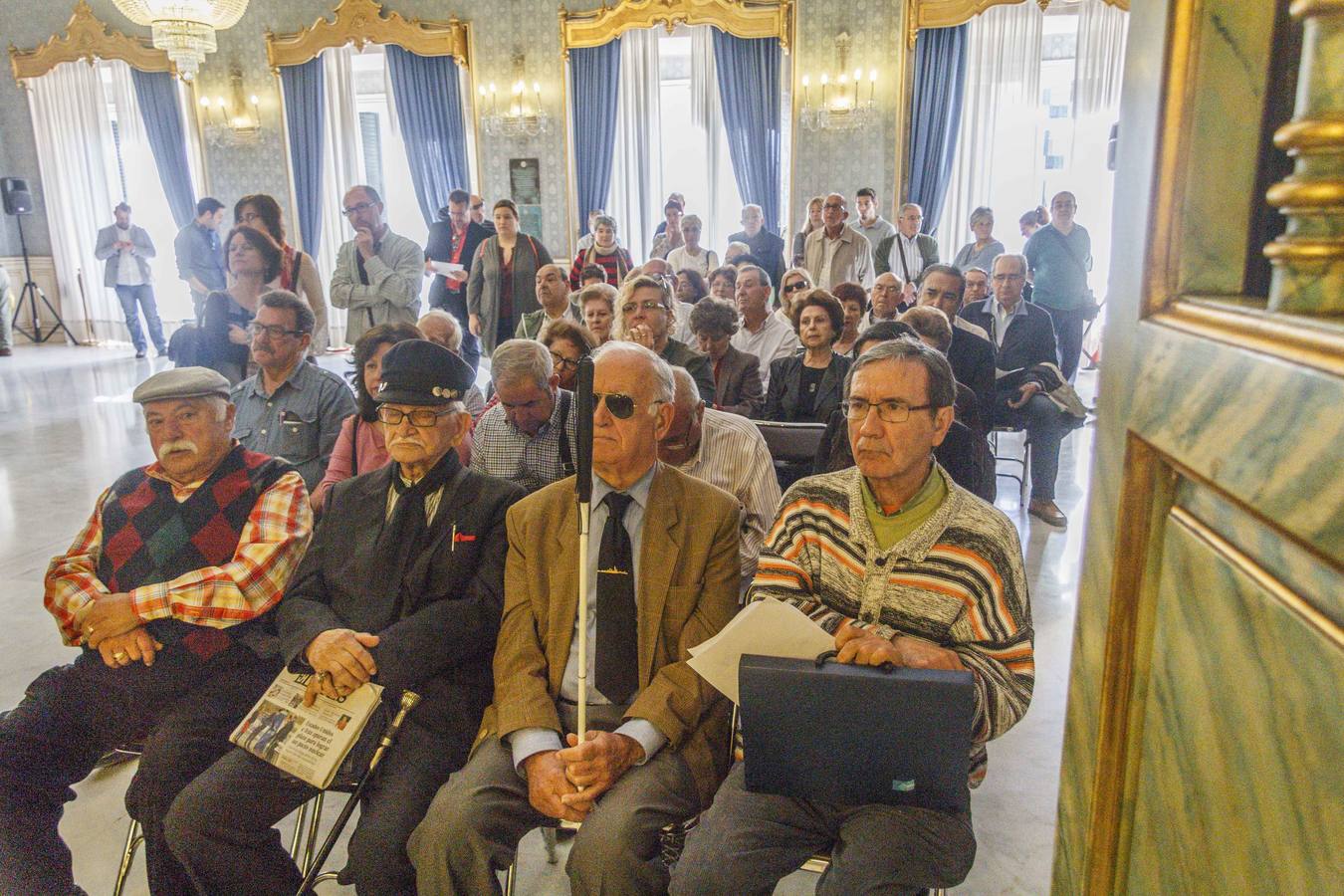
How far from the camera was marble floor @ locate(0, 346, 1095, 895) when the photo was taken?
2180 millimetres

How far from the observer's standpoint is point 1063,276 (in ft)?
23.2

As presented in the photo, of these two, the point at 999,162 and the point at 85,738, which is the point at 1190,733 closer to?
the point at 85,738

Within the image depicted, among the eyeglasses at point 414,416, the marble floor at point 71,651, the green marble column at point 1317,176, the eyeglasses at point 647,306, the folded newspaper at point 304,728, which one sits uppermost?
the green marble column at point 1317,176

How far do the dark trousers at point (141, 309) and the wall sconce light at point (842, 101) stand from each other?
8075mm

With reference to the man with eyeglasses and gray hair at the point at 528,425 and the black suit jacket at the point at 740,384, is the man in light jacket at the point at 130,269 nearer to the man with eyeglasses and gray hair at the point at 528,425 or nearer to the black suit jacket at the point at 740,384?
the black suit jacket at the point at 740,384

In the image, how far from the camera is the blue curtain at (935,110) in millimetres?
9242

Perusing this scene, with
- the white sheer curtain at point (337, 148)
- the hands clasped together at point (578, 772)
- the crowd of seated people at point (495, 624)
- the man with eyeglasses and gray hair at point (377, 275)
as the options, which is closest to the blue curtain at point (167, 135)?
the white sheer curtain at point (337, 148)

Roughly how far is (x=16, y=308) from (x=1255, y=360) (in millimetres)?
15404

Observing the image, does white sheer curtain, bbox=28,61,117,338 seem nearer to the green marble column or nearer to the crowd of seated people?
the crowd of seated people

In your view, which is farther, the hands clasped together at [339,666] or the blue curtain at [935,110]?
the blue curtain at [935,110]

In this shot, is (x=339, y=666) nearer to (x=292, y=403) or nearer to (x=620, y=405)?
(x=620, y=405)

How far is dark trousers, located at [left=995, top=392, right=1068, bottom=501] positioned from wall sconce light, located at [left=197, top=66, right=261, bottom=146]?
10.2 meters

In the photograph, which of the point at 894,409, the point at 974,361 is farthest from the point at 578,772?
the point at 974,361

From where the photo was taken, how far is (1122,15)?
870cm
